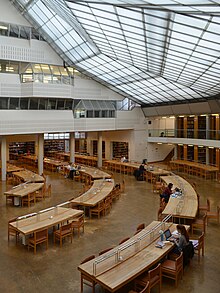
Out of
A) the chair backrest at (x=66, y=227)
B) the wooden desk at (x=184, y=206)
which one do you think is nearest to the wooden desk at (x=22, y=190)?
the chair backrest at (x=66, y=227)

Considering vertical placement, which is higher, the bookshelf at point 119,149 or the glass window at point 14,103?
the glass window at point 14,103

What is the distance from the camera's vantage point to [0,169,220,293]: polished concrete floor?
27.3 feet

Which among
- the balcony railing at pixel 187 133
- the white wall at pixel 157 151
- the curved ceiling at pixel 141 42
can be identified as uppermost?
the curved ceiling at pixel 141 42

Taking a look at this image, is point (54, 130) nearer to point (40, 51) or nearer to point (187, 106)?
point (40, 51)

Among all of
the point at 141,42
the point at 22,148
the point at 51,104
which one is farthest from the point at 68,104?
the point at 141,42

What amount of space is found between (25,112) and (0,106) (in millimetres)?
2052

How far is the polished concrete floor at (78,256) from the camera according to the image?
27.3 feet

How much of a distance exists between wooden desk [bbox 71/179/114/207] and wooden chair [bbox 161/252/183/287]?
5856mm

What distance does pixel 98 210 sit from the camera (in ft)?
47.6

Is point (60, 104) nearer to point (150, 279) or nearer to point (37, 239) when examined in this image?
point (37, 239)

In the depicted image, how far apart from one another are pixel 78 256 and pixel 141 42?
34.9 feet

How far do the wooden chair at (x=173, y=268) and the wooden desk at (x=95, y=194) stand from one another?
5.86 meters

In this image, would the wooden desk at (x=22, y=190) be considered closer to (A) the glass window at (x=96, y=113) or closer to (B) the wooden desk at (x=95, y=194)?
(B) the wooden desk at (x=95, y=194)

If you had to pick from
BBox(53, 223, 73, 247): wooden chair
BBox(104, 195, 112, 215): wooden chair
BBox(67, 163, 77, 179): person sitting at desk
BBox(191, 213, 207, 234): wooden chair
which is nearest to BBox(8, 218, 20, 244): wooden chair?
BBox(53, 223, 73, 247): wooden chair
